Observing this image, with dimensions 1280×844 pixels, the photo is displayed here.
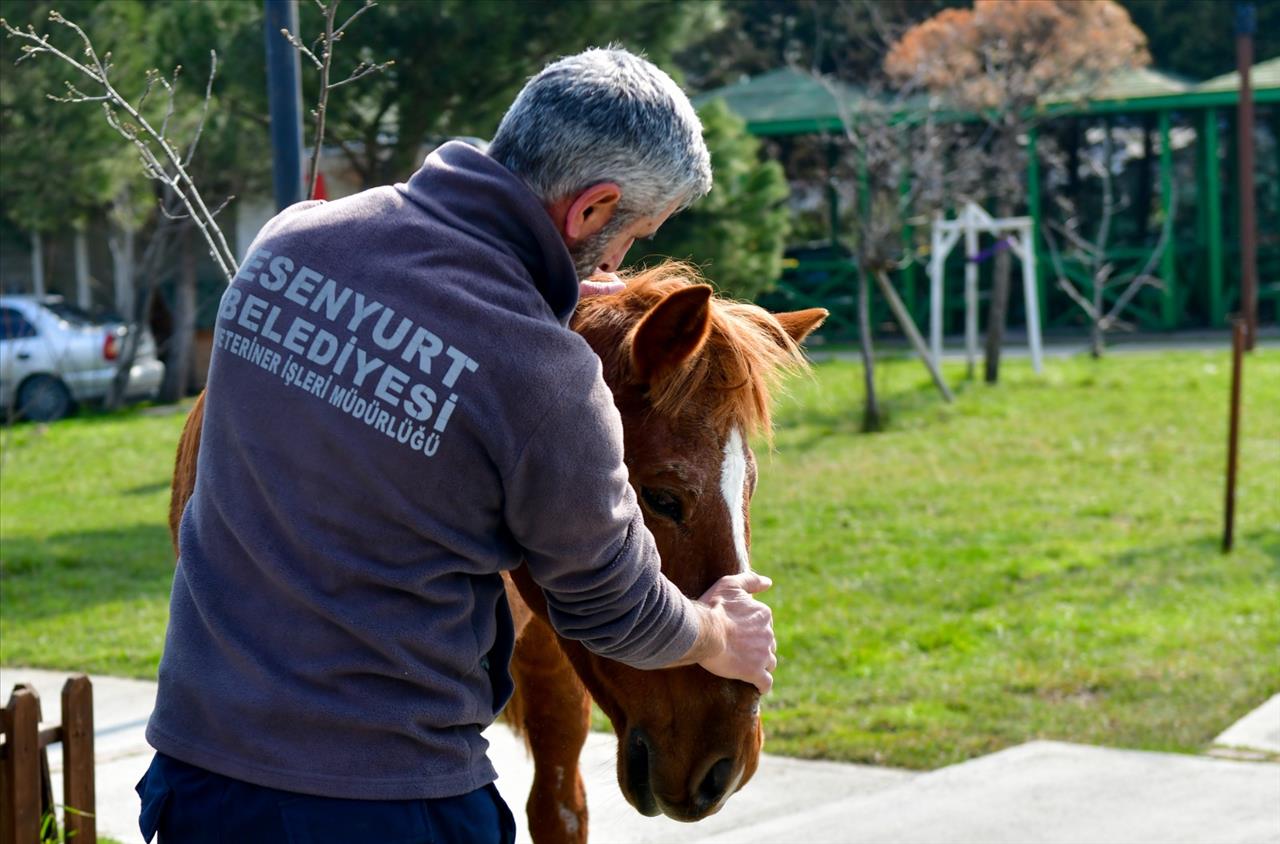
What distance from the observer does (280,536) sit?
6.34 ft

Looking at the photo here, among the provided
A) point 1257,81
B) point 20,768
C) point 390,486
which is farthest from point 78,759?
point 1257,81

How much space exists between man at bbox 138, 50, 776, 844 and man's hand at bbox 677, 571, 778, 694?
16 cm

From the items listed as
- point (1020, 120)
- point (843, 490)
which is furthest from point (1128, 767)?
point (1020, 120)

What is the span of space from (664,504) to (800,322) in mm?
611

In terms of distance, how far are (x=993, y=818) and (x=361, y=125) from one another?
934 cm

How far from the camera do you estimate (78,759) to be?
3842mm

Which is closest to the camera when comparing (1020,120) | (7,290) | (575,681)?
(575,681)

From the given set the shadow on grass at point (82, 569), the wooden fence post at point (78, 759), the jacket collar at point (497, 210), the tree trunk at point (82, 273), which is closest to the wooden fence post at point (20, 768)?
the wooden fence post at point (78, 759)

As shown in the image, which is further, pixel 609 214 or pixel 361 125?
pixel 361 125

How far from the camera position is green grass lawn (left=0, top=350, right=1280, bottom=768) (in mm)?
5852

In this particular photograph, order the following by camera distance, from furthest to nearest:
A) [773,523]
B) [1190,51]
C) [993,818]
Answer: [1190,51] → [773,523] → [993,818]

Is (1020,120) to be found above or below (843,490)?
above

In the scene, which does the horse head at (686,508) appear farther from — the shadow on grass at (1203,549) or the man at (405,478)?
the shadow on grass at (1203,549)

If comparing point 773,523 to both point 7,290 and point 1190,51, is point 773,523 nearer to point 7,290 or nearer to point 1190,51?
point 7,290
